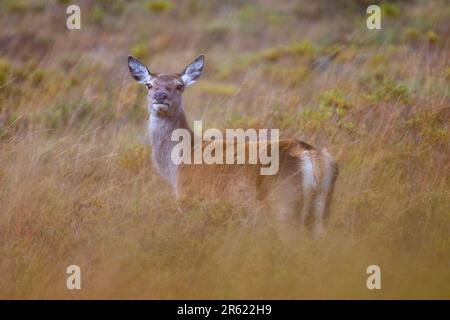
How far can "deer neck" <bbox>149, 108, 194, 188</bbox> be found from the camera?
7.97 metres

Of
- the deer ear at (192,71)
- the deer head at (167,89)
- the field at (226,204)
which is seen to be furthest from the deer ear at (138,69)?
the field at (226,204)

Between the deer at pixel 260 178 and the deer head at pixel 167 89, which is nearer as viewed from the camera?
the deer at pixel 260 178

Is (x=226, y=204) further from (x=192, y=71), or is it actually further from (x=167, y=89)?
Answer: (x=192, y=71)

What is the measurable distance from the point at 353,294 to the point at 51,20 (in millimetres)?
10934

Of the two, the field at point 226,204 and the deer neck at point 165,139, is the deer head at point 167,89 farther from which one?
the field at point 226,204

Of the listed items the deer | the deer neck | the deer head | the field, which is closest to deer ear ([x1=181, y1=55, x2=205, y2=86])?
the deer head

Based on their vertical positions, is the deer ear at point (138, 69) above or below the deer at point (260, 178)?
above

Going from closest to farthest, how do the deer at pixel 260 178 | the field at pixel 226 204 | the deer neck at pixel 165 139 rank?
the field at pixel 226 204
the deer at pixel 260 178
the deer neck at pixel 165 139

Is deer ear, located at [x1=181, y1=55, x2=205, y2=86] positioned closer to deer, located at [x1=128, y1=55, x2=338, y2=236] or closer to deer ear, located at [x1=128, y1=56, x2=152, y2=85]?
deer, located at [x1=128, y1=55, x2=338, y2=236]

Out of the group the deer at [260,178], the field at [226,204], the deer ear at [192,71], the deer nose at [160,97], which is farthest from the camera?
the deer ear at [192,71]

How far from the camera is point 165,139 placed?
802 centimetres

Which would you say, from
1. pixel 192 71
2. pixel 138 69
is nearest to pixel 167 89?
pixel 192 71

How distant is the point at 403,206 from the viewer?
7.34 m

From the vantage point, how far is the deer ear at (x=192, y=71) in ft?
26.6
